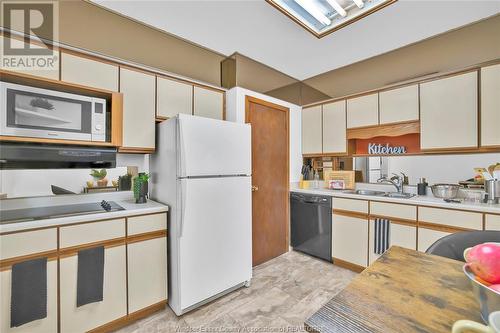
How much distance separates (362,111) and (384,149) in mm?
579

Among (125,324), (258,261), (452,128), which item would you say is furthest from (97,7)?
(452,128)

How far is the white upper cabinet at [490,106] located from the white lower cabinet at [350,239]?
1354 millimetres

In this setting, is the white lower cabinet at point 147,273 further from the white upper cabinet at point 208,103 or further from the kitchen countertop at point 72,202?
the white upper cabinet at point 208,103

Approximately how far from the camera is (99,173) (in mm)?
2156

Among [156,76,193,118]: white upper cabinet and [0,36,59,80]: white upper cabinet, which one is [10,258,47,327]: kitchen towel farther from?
[156,76,193,118]: white upper cabinet

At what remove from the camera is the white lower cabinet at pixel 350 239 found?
2605 mm

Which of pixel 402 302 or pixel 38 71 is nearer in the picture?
pixel 402 302

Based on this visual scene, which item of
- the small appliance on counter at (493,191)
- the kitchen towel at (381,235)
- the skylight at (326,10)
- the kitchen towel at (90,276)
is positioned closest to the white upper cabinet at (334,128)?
the kitchen towel at (381,235)

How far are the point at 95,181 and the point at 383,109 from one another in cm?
328

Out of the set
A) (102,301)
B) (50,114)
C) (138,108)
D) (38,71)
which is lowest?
(102,301)

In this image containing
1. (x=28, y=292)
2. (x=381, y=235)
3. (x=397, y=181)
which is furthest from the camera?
(x=397, y=181)

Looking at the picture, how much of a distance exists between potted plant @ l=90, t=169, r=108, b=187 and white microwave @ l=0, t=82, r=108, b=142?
41 cm

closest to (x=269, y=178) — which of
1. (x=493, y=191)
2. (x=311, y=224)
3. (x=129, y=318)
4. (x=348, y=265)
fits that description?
(x=311, y=224)

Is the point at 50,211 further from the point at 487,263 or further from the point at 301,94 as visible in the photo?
the point at 301,94
